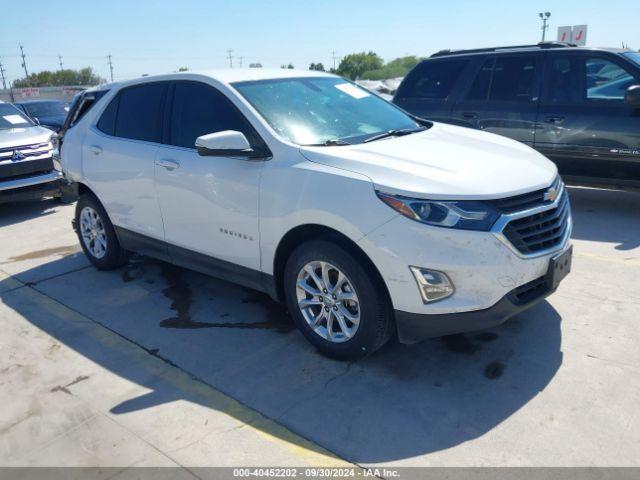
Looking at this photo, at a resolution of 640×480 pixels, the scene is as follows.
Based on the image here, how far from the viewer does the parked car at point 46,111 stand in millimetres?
15021

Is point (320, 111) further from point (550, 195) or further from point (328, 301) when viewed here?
point (550, 195)

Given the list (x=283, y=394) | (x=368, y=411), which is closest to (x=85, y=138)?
(x=283, y=394)

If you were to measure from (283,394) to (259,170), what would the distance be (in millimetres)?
1443

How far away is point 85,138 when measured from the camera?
5.46m

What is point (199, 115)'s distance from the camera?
4.35 m

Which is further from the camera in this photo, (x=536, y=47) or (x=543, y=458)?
(x=536, y=47)

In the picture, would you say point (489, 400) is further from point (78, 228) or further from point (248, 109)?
point (78, 228)

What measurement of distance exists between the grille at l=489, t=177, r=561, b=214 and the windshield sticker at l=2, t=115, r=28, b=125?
8.60m

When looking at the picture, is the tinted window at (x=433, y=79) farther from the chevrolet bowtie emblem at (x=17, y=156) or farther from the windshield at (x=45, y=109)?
the windshield at (x=45, y=109)

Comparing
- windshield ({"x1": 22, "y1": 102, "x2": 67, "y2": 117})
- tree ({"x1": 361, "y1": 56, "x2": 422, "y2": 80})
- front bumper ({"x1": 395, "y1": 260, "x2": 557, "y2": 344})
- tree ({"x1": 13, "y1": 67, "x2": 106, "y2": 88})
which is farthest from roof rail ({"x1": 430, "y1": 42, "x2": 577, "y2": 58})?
tree ({"x1": 13, "y1": 67, "x2": 106, "y2": 88})

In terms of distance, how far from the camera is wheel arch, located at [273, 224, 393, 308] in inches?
131

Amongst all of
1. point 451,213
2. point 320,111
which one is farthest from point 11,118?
point 451,213

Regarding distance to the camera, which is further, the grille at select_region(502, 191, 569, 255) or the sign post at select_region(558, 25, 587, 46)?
the sign post at select_region(558, 25, 587, 46)

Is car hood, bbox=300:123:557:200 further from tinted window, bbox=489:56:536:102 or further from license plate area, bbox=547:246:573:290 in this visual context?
tinted window, bbox=489:56:536:102
